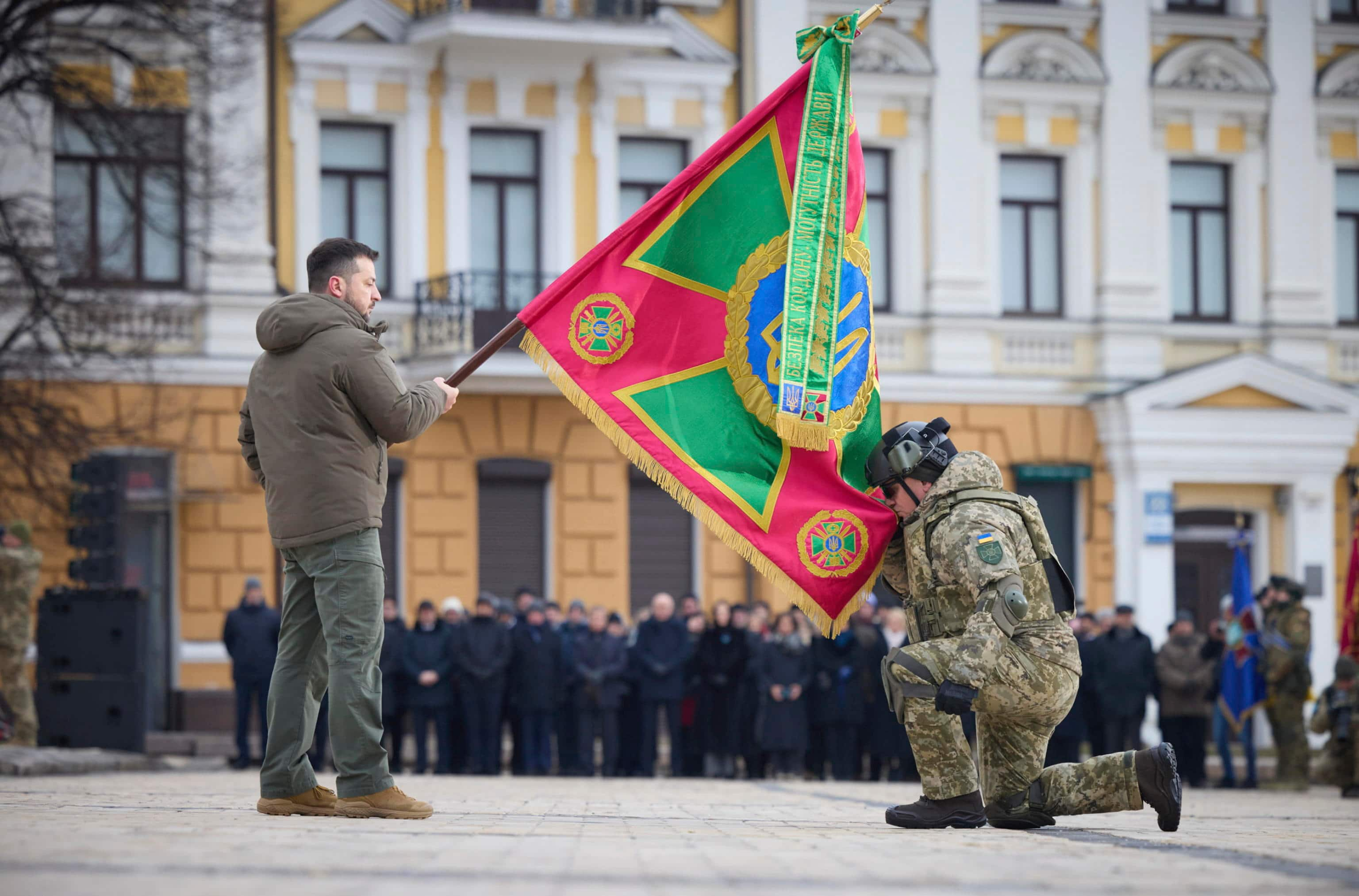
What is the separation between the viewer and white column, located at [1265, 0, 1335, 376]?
80.4 ft

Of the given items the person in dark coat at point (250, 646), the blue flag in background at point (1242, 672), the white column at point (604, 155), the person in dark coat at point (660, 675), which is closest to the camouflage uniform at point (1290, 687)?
the blue flag in background at point (1242, 672)

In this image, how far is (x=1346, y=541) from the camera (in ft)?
79.6

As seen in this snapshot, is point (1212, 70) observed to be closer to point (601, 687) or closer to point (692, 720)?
point (692, 720)

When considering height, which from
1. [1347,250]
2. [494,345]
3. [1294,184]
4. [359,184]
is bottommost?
[494,345]

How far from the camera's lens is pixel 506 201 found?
23.1 m

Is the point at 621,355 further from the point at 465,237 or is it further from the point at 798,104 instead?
Answer: the point at 465,237

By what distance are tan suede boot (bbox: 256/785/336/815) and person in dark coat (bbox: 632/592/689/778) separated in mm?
10760

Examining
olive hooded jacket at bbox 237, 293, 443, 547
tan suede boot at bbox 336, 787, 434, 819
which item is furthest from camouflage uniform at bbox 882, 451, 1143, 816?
olive hooded jacket at bbox 237, 293, 443, 547

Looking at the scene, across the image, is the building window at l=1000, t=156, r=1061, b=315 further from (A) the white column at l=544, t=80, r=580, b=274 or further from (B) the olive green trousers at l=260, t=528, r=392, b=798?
(B) the olive green trousers at l=260, t=528, r=392, b=798

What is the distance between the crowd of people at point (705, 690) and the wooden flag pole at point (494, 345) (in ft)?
32.5

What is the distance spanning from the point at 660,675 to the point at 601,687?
637mm

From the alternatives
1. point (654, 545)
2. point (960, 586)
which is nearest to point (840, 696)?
point (654, 545)

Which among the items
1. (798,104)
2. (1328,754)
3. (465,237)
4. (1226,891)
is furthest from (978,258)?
(1226,891)

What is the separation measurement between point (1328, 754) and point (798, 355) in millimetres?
9673
